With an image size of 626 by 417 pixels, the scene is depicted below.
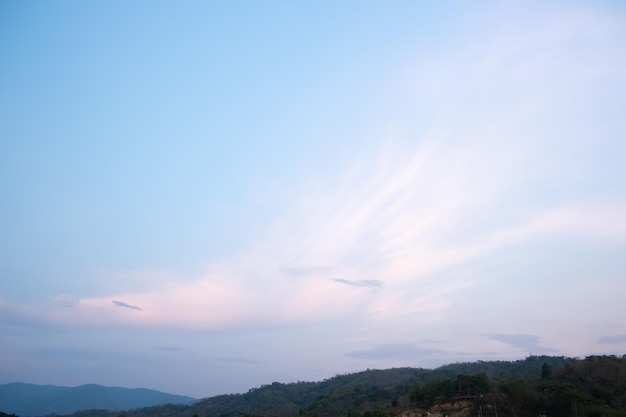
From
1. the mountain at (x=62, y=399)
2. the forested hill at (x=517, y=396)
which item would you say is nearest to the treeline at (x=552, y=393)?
the forested hill at (x=517, y=396)

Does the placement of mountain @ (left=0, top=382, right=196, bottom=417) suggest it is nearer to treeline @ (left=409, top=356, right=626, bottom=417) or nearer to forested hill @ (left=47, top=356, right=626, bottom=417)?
forested hill @ (left=47, top=356, right=626, bottom=417)

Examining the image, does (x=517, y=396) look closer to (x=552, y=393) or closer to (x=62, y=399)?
(x=552, y=393)

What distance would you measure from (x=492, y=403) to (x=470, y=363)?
5291cm

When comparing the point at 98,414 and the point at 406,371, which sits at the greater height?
the point at 406,371

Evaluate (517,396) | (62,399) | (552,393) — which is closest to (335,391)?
(517,396)

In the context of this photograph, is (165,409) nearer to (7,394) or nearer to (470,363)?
(470,363)

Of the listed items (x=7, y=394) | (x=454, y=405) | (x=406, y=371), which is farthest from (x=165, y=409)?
(x=7, y=394)

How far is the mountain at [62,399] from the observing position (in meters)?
148

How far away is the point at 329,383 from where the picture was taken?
82.1 meters

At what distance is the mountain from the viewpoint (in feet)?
486

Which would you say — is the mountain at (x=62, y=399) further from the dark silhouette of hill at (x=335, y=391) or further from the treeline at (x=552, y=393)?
the treeline at (x=552, y=393)

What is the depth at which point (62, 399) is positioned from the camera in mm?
161500

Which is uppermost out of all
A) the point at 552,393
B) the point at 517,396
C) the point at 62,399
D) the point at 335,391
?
the point at 552,393

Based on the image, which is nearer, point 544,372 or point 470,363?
point 544,372
